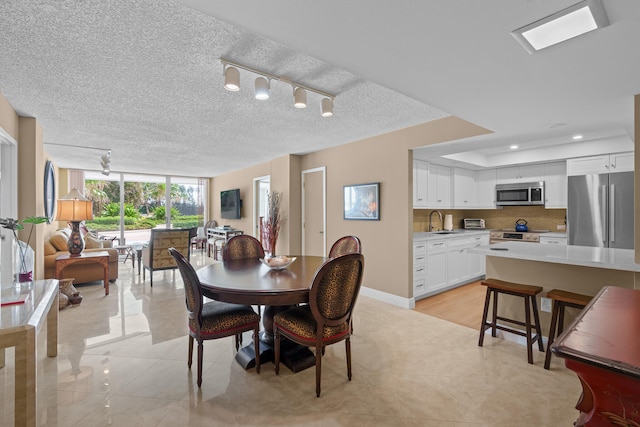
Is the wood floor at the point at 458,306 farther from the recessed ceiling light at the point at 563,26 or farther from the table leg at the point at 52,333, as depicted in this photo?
the table leg at the point at 52,333

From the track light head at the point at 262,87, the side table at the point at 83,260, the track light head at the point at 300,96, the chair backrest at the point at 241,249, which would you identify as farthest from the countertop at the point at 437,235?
the side table at the point at 83,260

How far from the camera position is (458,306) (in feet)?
12.8

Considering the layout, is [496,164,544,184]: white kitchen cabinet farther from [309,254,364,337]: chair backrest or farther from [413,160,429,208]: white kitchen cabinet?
[309,254,364,337]: chair backrest

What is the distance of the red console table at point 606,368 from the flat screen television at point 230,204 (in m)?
7.25

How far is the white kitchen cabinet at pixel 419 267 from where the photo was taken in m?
4.05

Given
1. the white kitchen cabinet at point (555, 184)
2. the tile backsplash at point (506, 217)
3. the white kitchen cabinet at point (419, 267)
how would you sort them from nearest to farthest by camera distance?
the white kitchen cabinet at point (419, 267) → the white kitchen cabinet at point (555, 184) → the tile backsplash at point (506, 217)

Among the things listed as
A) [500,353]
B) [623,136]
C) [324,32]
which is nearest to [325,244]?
[500,353]

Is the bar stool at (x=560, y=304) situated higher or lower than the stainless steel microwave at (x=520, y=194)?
lower

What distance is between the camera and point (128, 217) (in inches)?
325

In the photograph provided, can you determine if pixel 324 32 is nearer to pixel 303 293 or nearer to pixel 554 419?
pixel 303 293

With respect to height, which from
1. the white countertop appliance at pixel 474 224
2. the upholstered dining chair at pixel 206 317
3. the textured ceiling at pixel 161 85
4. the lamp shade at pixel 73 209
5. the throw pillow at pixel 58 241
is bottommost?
the upholstered dining chair at pixel 206 317

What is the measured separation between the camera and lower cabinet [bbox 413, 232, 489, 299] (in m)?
4.13

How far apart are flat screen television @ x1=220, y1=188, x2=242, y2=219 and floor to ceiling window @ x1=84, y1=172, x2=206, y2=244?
1528 mm

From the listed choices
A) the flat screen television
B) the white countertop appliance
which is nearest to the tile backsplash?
the white countertop appliance
